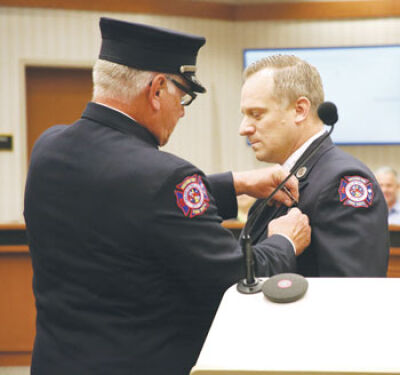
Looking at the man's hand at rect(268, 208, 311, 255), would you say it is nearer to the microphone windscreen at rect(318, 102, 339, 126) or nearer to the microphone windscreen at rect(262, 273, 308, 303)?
the microphone windscreen at rect(318, 102, 339, 126)

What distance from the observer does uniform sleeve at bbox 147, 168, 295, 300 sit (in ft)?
3.35

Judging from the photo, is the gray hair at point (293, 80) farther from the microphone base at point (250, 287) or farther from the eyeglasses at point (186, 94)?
the microphone base at point (250, 287)

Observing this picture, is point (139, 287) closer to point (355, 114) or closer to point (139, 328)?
point (139, 328)

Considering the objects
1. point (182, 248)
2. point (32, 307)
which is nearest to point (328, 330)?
point (182, 248)

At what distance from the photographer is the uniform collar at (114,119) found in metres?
1.15

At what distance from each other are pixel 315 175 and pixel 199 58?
4.39 metres

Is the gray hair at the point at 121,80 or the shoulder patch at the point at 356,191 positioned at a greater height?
the gray hair at the point at 121,80

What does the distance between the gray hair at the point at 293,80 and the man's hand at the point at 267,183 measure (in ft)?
0.77

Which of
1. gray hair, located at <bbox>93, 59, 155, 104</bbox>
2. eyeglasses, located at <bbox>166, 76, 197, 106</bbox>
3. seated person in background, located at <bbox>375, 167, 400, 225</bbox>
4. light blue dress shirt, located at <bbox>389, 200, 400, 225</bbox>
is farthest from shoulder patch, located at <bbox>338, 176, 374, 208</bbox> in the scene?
light blue dress shirt, located at <bbox>389, 200, 400, 225</bbox>

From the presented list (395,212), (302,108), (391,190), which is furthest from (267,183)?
(395,212)

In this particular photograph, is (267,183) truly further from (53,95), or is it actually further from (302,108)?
(53,95)

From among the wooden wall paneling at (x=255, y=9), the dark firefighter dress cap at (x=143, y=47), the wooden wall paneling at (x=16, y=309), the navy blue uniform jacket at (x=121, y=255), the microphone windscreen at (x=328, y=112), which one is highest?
the wooden wall paneling at (x=255, y=9)

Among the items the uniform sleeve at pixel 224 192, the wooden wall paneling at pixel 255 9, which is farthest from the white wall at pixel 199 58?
the uniform sleeve at pixel 224 192

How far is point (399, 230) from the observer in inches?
113
